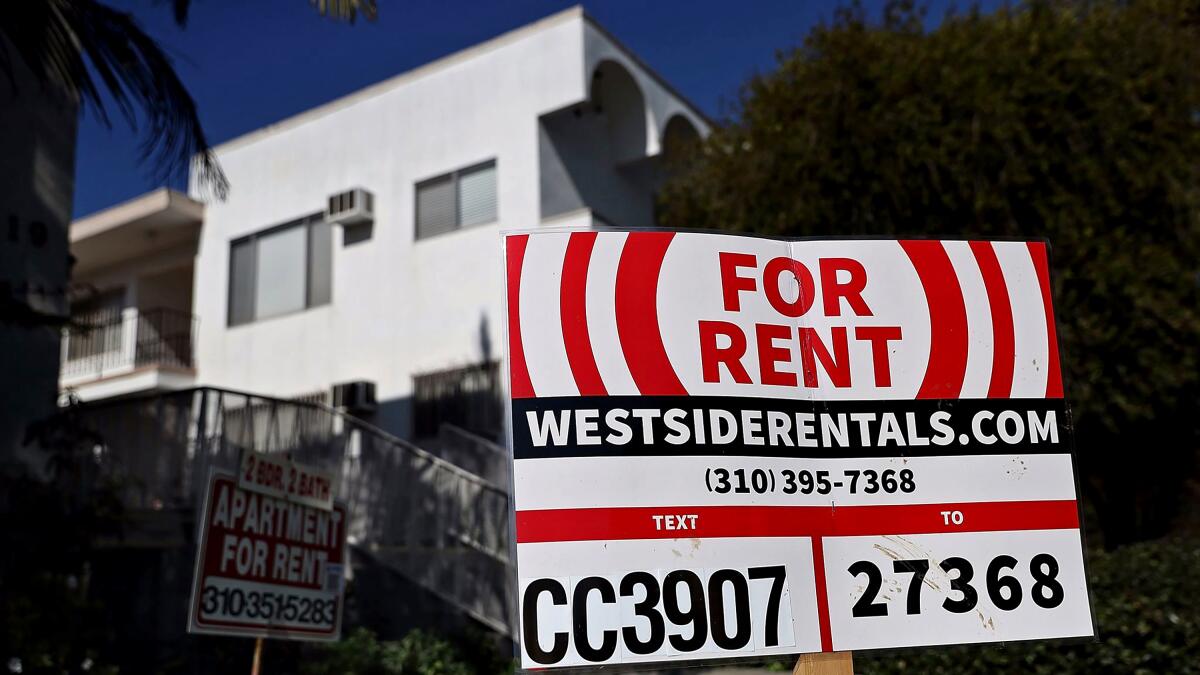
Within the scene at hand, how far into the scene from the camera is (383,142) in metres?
19.0

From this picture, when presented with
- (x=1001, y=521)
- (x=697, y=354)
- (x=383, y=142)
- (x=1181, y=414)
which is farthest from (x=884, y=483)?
(x=383, y=142)

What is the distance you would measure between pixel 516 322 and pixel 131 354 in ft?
66.8

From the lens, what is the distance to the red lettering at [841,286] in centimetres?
371

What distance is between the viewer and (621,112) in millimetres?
19453

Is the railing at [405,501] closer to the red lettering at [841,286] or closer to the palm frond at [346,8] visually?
the palm frond at [346,8]

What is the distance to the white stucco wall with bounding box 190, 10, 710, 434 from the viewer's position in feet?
56.1

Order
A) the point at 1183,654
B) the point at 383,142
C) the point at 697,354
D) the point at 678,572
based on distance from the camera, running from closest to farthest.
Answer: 1. the point at 678,572
2. the point at 697,354
3. the point at 1183,654
4. the point at 383,142

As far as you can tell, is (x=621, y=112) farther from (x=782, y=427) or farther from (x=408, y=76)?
(x=782, y=427)

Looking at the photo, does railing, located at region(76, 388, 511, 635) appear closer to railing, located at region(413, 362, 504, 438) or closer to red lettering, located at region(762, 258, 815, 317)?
railing, located at region(413, 362, 504, 438)

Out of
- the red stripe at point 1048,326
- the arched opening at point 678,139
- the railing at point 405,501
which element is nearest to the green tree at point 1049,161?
the arched opening at point 678,139

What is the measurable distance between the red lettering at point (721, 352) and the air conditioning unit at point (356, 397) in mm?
14593

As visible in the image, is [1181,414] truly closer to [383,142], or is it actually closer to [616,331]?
[383,142]

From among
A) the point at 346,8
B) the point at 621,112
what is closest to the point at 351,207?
the point at 621,112

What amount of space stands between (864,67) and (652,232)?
39.5 ft
